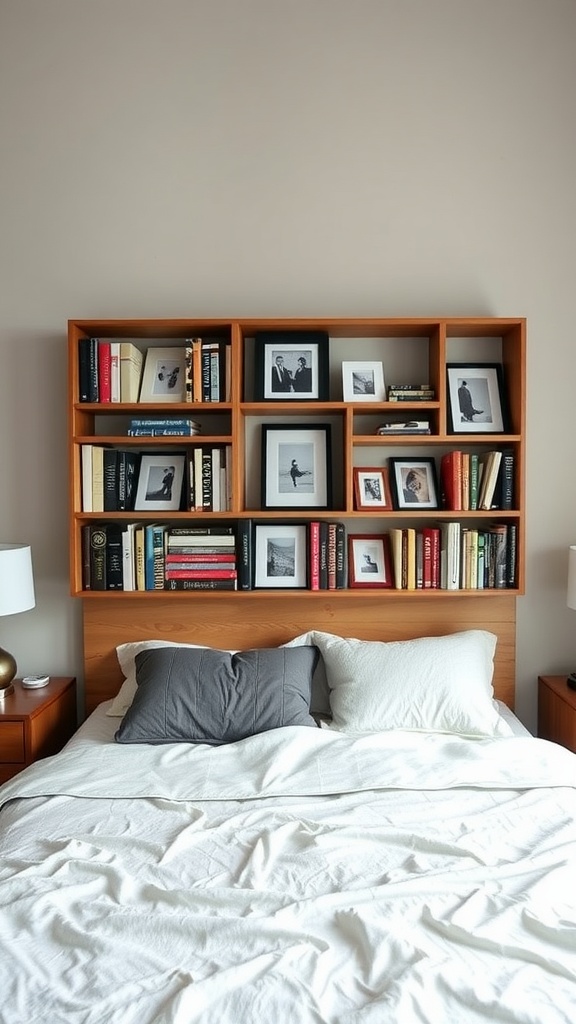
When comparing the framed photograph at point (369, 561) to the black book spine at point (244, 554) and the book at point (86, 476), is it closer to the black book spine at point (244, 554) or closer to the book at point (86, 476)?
the black book spine at point (244, 554)

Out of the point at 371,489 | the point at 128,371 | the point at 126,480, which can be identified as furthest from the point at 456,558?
the point at 128,371

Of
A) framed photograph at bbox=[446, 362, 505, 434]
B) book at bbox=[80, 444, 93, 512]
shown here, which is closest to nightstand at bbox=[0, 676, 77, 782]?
book at bbox=[80, 444, 93, 512]

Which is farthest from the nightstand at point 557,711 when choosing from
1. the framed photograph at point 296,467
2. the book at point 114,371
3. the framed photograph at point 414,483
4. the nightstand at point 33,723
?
the book at point 114,371

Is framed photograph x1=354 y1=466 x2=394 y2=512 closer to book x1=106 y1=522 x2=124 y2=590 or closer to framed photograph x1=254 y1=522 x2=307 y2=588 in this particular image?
framed photograph x1=254 y1=522 x2=307 y2=588

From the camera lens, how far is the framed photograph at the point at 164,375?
2691 millimetres

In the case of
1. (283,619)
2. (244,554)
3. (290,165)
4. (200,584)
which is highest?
(290,165)

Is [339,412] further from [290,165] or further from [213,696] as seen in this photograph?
[213,696]

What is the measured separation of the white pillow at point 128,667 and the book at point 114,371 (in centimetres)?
89

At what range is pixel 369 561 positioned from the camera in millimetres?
2766

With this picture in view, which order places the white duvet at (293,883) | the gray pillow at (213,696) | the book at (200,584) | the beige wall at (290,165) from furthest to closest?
the beige wall at (290,165) < the book at (200,584) < the gray pillow at (213,696) < the white duvet at (293,883)

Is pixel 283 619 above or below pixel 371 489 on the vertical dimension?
below

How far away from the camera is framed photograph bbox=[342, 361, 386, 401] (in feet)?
8.81

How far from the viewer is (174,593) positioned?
8.62 feet

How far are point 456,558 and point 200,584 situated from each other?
0.92 metres
